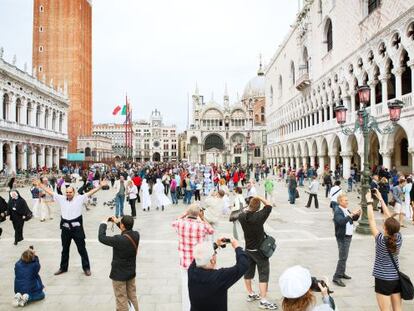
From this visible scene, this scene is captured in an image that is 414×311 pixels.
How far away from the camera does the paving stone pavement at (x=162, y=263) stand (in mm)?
5234

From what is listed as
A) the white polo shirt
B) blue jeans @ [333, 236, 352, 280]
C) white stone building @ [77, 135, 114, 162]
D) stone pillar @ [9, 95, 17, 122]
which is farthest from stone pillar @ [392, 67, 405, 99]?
white stone building @ [77, 135, 114, 162]

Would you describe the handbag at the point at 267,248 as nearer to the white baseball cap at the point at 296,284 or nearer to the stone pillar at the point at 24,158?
the white baseball cap at the point at 296,284

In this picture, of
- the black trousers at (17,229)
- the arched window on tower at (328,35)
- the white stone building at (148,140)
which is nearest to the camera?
the black trousers at (17,229)

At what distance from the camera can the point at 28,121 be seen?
4269 cm

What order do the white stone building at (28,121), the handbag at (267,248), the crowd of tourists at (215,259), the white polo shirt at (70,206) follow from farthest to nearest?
the white stone building at (28,121)
the white polo shirt at (70,206)
the handbag at (267,248)
the crowd of tourists at (215,259)

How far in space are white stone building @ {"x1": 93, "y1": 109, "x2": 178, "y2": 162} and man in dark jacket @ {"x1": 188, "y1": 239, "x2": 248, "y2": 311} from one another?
4502 inches

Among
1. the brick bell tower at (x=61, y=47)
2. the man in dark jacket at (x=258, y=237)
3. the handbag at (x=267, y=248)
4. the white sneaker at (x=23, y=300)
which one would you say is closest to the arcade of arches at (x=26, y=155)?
the brick bell tower at (x=61, y=47)

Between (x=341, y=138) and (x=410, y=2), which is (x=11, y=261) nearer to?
(x=410, y=2)

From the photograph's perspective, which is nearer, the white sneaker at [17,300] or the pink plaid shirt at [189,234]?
the pink plaid shirt at [189,234]

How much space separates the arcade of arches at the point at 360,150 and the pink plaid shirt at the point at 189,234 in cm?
1683

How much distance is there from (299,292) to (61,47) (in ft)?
217

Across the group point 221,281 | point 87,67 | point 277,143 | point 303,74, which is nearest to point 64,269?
point 221,281

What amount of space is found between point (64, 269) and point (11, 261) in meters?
1.74

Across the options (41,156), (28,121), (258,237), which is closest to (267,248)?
(258,237)
